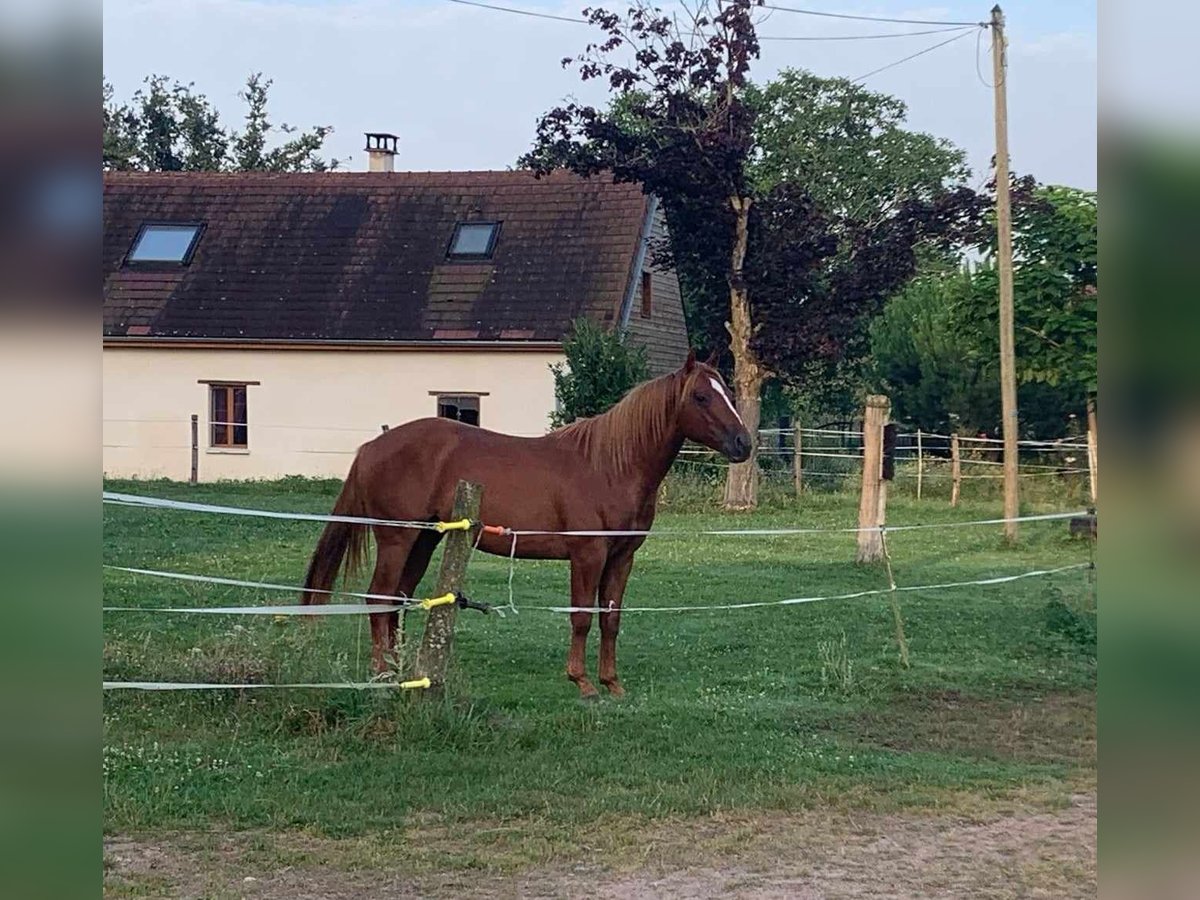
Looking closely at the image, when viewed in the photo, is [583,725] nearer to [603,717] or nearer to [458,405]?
[603,717]

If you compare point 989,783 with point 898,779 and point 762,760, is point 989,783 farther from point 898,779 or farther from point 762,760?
point 762,760

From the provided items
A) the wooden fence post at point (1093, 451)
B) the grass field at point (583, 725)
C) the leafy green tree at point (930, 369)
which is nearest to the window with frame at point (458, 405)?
the leafy green tree at point (930, 369)

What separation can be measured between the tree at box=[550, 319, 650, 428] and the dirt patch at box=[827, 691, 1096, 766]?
9.75 m

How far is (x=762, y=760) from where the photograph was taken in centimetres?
471

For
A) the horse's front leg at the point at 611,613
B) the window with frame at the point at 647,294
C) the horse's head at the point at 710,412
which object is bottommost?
the horse's front leg at the point at 611,613

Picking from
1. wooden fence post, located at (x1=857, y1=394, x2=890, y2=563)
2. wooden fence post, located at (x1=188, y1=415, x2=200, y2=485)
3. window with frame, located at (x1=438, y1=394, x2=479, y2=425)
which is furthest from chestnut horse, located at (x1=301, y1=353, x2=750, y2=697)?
wooden fence post, located at (x1=188, y1=415, x2=200, y2=485)

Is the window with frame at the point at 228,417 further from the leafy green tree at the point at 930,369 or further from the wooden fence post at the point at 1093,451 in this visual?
the wooden fence post at the point at 1093,451

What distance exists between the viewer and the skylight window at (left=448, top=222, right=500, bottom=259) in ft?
63.0

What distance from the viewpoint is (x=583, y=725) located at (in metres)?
5.14

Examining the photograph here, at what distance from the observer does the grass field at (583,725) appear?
3994 mm

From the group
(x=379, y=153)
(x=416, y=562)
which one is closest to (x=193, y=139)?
(x=379, y=153)

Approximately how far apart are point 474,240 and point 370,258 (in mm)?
1640

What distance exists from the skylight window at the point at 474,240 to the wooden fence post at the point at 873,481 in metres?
9.75

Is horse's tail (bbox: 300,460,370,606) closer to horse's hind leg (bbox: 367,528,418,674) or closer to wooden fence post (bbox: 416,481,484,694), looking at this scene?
horse's hind leg (bbox: 367,528,418,674)
